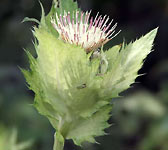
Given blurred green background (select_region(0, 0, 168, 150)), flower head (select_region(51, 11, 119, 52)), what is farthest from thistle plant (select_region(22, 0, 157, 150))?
blurred green background (select_region(0, 0, 168, 150))

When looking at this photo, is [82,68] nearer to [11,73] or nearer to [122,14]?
[11,73]

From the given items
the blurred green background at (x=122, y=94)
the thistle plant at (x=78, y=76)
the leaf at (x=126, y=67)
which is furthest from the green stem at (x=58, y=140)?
the blurred green background at (x=122, y=94)

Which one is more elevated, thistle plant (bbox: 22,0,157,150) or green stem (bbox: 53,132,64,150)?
thistle plant (bbox: 22,0,157,150)

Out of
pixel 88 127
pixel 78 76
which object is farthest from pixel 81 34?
pixel 88 127

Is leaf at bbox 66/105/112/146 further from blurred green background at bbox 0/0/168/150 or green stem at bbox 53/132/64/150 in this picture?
blurred green background at bbox 0/0/168/150

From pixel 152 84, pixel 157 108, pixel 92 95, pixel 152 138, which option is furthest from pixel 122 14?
pixel 92 95

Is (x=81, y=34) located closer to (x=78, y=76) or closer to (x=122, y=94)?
(x=78, y=76)

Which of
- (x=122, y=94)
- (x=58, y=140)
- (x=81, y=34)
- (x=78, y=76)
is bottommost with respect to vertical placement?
(x=58, y=140)

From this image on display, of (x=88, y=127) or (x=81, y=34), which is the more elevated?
(x=81, y=34)
